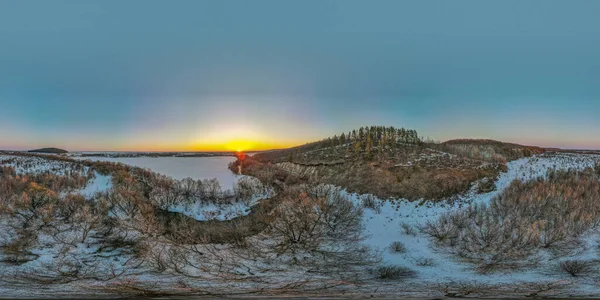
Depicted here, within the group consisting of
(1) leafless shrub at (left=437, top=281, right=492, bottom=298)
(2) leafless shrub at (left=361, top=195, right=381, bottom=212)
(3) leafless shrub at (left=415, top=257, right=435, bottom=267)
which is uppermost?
(2) leafless shrub at (left=361, top=195, right=381, bottom=212)

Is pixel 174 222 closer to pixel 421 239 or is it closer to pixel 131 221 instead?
pixel 131 221

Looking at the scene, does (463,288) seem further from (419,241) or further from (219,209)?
(219,209)

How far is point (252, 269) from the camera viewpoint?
13.5 m

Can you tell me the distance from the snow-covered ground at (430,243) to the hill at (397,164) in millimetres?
1008

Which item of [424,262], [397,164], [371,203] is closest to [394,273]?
[424,262]

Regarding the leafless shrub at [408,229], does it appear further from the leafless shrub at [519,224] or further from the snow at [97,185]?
the snow at [97,185]

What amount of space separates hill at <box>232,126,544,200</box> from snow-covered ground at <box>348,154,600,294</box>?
101 centimetres

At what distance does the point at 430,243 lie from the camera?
Answer: 53.4ft

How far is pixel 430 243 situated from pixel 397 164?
11.1 metres

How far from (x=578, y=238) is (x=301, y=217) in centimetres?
1454

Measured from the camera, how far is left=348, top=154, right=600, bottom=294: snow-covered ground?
12.3 meters

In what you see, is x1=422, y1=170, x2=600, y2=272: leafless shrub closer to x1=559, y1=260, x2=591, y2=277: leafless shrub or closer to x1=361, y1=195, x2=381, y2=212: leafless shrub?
x1=559, y1=260, x2=591, y2=277: leafless shrub

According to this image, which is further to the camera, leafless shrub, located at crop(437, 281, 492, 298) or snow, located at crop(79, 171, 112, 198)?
snow, located at crop(79, 171, 112, 198)

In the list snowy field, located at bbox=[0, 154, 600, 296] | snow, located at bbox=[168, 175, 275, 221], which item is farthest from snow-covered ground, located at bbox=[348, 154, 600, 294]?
snow, located at bbox=[168, 175, 275, 221]
